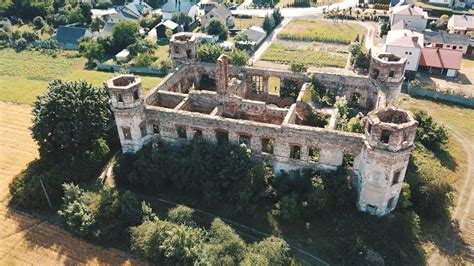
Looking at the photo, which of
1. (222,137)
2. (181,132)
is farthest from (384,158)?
(181,132)

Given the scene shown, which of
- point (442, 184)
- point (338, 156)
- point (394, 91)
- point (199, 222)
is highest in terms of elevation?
point (394, 91)

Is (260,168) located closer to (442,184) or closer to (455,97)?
(442,184)

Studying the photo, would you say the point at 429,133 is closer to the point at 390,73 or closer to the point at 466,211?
the point at 390,73

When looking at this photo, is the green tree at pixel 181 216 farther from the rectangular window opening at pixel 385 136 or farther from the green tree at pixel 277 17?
the green tree at pixel 277 17

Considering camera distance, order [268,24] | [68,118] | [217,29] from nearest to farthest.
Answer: [68,118] < [217,29] < [268,24]

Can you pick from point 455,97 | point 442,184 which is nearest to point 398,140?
Result: point 442,184

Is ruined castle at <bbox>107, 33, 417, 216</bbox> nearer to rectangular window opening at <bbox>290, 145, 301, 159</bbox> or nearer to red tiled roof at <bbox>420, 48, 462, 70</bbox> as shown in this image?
rectangular window opening at <bbox>290, 145, 301, 159</bbox>
